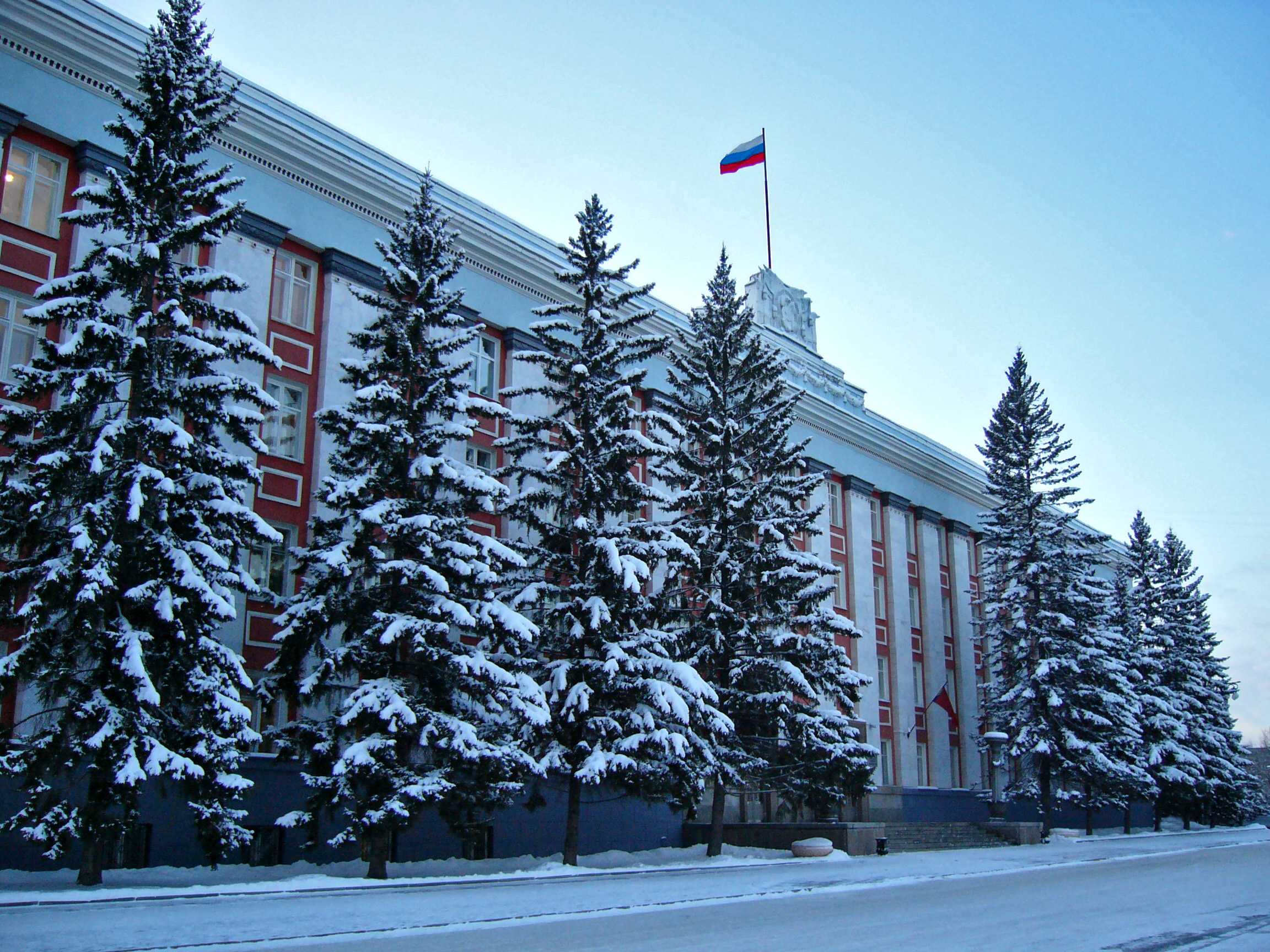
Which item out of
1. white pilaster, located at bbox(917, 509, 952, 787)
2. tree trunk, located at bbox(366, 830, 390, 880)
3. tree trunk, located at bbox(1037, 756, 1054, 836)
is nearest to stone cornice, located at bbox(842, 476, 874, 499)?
white pilaster, located at bbox(917, 509, 952, 787)

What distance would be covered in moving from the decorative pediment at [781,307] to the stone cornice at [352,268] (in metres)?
20.2

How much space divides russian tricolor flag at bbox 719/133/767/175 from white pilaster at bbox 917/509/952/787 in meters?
18.3

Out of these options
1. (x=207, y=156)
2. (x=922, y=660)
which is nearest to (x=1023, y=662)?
(x=922, y=660)

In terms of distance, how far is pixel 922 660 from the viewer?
49.2 metres

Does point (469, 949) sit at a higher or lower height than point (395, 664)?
lower

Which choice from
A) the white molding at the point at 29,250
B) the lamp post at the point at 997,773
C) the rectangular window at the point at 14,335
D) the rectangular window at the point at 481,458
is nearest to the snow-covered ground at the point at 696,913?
the rectangular window at the point at 14,335

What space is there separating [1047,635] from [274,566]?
2952 centimetres

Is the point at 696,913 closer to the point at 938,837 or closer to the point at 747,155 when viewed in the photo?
the point at 938,837

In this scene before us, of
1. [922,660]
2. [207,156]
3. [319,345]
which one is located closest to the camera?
[207,156]

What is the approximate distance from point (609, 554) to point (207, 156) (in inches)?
474

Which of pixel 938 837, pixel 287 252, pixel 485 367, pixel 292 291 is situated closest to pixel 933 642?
pixel 938 837

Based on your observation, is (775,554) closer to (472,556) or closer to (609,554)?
(609,554)

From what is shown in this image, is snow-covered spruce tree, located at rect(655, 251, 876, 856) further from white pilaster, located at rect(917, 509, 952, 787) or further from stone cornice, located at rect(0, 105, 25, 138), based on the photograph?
white pilaster, located at rect(917, 509, 952, 787)

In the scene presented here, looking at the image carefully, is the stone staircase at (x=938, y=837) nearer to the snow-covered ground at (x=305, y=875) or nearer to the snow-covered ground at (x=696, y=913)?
the snow-covered ground at (x=305, y=875)
